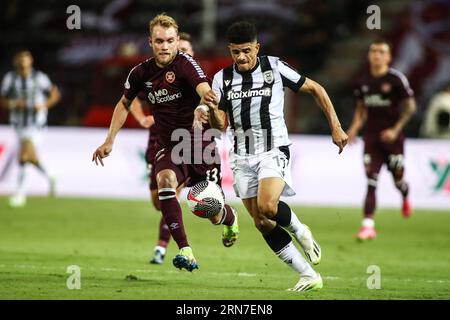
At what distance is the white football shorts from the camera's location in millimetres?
8328

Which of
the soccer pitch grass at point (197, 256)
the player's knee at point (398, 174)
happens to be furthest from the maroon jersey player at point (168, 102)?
the player's knee at point (398, 174)

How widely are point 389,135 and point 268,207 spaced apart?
5446 millimetres

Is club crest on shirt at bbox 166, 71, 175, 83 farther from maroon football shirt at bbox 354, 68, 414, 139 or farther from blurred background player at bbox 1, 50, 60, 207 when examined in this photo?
blurred background player at bbox 1, 50, 60, 207

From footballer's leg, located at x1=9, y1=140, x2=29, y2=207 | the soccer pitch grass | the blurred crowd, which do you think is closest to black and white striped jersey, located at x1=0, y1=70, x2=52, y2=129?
footballer's leg, located at x1=9, y1=140, x2=29, y2=207

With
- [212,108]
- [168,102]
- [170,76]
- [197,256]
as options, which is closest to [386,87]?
[197,256]

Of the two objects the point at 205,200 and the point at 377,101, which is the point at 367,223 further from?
the point at 205,200

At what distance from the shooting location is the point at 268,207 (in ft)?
26.5

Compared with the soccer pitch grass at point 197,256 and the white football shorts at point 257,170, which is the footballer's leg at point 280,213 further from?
the soccer pitch grass at point 197,256

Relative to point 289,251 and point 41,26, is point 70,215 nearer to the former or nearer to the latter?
point 289,251

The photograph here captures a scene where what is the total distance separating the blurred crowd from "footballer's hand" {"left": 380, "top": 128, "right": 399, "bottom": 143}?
6403 mm

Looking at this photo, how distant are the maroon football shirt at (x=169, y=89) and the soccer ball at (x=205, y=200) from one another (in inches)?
23.0

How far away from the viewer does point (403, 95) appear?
43.3 feet

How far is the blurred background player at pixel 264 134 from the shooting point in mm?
8219
